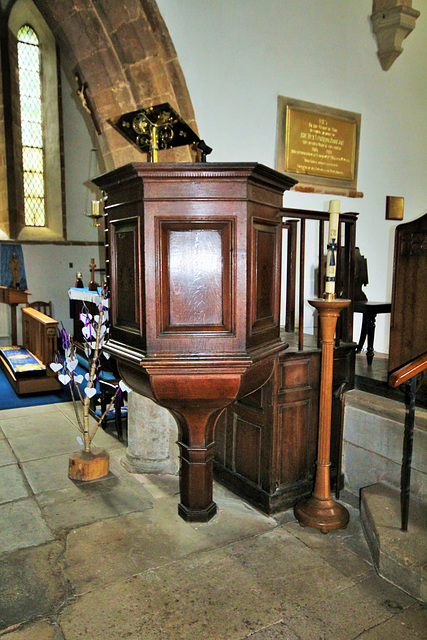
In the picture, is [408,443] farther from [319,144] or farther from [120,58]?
[120,58]

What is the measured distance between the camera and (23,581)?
206 cm

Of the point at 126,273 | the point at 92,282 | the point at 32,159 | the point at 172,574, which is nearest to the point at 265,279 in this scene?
the point at 126,273

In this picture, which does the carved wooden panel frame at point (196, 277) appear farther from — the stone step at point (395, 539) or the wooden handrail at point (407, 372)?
the stone step at point (395, 539)

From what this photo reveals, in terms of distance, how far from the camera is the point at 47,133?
9.50 meters

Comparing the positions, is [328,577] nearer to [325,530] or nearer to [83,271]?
[325,530]

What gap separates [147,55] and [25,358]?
13.7ft

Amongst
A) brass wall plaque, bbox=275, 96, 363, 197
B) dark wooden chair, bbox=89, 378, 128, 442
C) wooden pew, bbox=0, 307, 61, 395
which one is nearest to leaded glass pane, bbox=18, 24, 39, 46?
wooden pew, bbox=0, 307, 61, 395

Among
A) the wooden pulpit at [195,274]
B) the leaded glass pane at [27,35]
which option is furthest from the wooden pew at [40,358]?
the leaded glass pane at [27,35]

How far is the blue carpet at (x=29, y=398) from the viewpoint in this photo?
4.93 meters

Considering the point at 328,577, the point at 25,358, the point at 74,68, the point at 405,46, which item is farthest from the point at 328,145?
the point at 25,358

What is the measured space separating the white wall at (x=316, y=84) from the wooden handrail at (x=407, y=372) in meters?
2.04

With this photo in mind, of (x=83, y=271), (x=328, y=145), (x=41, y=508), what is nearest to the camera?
(x=41, y=508)

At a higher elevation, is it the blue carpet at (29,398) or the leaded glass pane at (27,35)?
the leaded glass pane at (27,35)

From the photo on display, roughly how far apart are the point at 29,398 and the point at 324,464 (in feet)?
12.0
